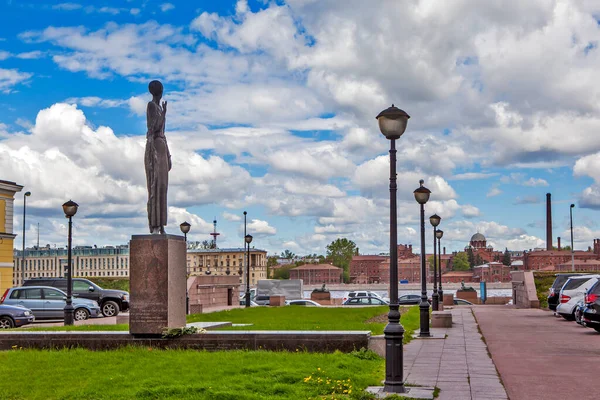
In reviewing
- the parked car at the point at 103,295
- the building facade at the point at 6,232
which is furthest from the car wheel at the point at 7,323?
the building facade at the point at 6,232

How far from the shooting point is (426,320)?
20.1 metres

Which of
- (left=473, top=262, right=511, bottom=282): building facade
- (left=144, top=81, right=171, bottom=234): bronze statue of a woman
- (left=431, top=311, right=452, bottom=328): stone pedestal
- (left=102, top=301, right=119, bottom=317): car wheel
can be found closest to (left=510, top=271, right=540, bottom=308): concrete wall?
(left=431, top=311, right=452, bottom=328): stone pedestal

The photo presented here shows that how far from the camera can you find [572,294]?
90.3 ft

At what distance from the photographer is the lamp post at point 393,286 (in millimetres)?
10656

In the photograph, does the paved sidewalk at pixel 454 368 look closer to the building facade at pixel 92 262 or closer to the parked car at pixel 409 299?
the parked car at pixel 409 299

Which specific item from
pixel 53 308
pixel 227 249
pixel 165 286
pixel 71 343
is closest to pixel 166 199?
pixel 165 286

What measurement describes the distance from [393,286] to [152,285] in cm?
510

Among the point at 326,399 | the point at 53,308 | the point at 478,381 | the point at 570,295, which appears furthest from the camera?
the point at 53,308

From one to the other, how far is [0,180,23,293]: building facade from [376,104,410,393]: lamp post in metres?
40.3

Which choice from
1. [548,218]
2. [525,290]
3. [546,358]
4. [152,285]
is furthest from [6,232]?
[548,218]

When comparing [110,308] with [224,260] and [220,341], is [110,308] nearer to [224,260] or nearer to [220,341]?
[220,341]

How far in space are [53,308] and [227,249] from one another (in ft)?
471

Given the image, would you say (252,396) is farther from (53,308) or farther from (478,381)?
(53,308)

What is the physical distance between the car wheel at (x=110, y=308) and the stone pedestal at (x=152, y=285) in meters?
20.7
